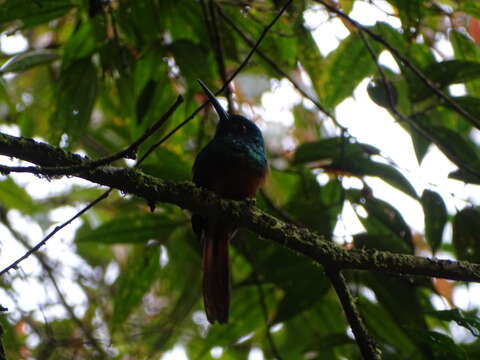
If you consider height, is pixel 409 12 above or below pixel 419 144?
above

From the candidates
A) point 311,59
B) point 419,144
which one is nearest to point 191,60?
point 311,59

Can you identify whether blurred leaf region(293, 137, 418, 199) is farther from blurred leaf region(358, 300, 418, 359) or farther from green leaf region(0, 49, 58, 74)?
green leaf region(0, 49, 58, 74)

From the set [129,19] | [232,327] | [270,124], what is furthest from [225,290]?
[270,124]

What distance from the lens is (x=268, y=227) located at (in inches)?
71.0

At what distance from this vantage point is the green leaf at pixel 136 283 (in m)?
2.47

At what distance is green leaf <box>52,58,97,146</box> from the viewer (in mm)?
2354

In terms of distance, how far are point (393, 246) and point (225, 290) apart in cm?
67

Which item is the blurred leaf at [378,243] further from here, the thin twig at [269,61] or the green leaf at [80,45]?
the green leaf at [80,45]

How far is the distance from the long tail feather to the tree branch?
65 cm

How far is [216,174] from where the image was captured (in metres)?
2.54

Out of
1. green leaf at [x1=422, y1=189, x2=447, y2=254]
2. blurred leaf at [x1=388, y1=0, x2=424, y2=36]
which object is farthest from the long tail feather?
blurred leaf at [x1=388, y1=0, x2=424, y2=36]

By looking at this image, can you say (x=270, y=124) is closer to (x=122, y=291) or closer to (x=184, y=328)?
(x=184, y=328)

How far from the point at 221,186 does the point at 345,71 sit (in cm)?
69

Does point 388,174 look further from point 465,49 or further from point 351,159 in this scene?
point 465,49
